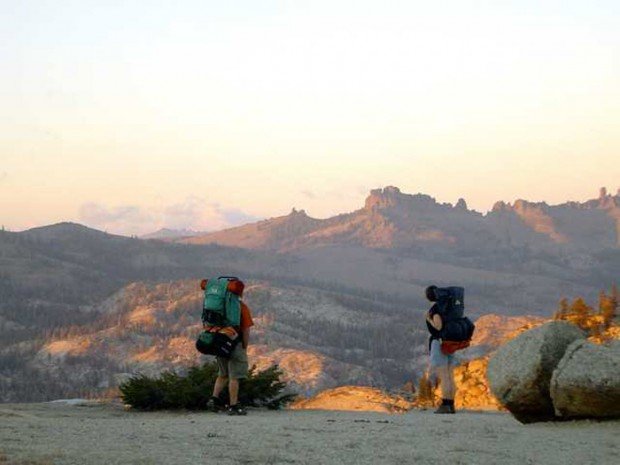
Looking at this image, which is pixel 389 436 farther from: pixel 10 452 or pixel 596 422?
pixel 10 452

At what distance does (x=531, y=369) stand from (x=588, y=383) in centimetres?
115

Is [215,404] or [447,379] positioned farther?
[447,379]

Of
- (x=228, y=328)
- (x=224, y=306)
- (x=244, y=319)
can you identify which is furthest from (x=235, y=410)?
(x=224, y=306)

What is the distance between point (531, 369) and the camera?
15.3 meters

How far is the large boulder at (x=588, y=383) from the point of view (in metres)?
14.4

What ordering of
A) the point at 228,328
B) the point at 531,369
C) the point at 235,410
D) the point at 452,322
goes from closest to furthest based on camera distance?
1. the point at 531,369
2. the point at 228,328
3. the point at 235,410
4. the point at 452,322

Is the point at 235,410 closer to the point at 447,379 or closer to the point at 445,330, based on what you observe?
the point at 447,379

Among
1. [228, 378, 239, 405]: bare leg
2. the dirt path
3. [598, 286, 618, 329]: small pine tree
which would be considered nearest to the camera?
the dirt path

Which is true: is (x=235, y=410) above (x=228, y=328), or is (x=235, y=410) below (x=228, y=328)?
below

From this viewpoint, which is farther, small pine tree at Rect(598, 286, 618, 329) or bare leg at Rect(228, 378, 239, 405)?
small pine tree at Rect(598, 286, 618, 329)

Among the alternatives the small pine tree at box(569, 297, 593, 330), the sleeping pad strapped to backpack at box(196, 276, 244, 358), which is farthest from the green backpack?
the small pine tree at box(569, 297, 593, 330)

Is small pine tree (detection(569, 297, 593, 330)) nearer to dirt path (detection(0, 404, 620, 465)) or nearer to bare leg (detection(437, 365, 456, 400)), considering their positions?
bare leg (detection(437, 365, 456, 400))

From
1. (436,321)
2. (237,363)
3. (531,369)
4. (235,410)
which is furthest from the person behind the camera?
(436,321)

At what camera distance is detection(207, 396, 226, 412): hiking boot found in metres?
17.8
